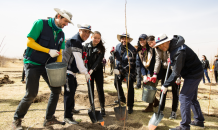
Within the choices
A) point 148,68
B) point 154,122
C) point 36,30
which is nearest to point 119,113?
point 154,122

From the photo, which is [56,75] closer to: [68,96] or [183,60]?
[68,96]

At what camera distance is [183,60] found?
2.57 meters

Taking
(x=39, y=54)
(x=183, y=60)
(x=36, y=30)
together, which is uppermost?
(x=36, y=30)

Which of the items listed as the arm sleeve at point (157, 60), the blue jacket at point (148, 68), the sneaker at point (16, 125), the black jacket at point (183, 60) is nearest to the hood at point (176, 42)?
the black jacket at point (183, 60)

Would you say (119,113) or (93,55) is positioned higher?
(93,55)

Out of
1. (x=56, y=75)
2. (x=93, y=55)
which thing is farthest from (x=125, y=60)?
(x=56, y=75)

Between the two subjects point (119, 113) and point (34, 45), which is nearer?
point (34, 45)

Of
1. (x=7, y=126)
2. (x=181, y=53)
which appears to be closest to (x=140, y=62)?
(x=181, y=53)

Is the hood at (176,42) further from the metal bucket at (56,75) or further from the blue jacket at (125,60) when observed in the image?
the metal bucket at (56,75)

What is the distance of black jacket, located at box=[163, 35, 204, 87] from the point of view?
8.33 feet

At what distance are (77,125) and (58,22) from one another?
210 centimetres

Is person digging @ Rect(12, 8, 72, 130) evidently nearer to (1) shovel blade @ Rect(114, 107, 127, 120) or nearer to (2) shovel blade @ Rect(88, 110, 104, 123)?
(2) shovel blade @ Rect(88, 110, 104, 123)

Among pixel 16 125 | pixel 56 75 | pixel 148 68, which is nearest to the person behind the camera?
pixel 56 75

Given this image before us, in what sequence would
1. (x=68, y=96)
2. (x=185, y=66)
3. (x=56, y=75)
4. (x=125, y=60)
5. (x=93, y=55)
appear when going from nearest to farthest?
(x=56, y=75)
(x=185, y=66)
(x=68, y=96)
(x=93, y=55)
(x=125, y=60)
